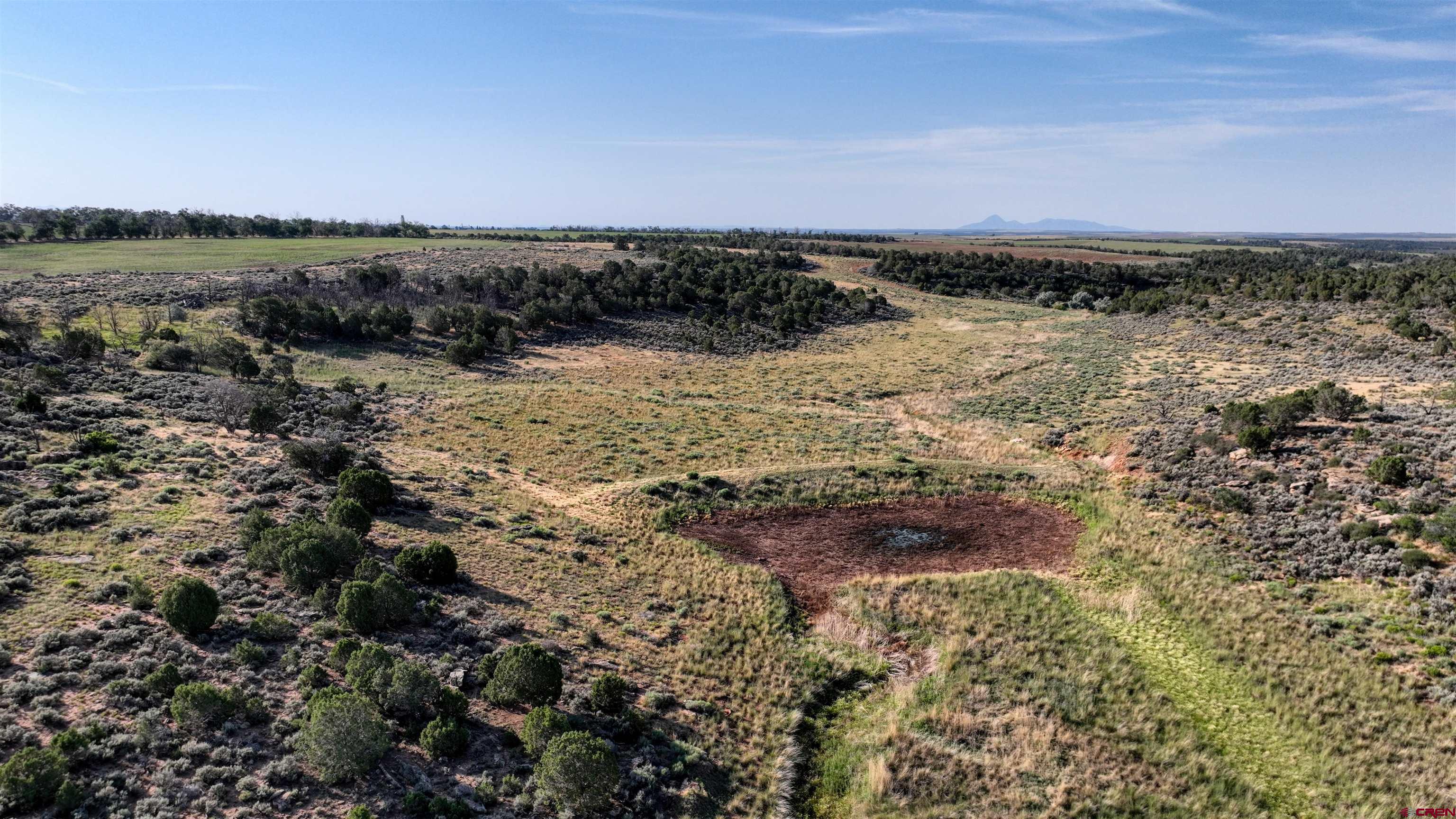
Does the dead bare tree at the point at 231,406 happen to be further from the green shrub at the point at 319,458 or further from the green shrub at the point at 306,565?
the green shrub at the point at 306,565

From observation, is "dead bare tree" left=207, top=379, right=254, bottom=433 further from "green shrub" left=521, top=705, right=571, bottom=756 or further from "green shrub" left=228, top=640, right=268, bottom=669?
"green shrub" left=521, top=705, right=571, bottom=756

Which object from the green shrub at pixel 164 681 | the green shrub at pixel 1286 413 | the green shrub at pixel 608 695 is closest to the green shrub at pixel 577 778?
the green shrub at pixel 608 695

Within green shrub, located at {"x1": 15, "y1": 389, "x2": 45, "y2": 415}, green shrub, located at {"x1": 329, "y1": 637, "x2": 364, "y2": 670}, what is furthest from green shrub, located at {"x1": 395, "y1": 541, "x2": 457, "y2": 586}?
green shrub, located at {"x1": 15, "y1": 389, "x2": 45, "y2": 415}

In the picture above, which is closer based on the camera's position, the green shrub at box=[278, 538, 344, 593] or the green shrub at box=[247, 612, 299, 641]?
the green shrub at box=[247, 612, 299, 641]

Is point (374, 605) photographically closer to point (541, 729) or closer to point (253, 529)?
point (253, 529)

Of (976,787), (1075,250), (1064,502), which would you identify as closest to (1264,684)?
(976,787)

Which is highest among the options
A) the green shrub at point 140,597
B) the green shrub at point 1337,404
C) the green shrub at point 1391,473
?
the green shrub at point 1337,404

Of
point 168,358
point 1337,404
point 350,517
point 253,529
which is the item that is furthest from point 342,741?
point 168,358
